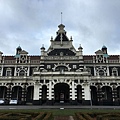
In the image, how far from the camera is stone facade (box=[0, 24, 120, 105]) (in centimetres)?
3928

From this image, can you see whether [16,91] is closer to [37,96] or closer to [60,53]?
[37,96]

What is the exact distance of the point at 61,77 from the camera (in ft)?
130

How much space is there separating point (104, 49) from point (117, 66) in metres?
10.3

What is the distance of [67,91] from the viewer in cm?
4331

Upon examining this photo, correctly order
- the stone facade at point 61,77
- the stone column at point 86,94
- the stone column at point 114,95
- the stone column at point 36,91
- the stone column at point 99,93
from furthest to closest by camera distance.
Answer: the stone column at point 99,93, the stone column at point 114,95, the stone facade at point 61,77, the stone column at point 36,91, the stone column at point 86,94

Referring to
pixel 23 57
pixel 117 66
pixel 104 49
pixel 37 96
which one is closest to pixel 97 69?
pixel 117 66

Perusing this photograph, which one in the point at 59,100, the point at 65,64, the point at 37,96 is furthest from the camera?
the point at 65,64

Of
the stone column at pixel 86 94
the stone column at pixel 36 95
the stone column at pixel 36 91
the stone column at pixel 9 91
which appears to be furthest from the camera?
the stone column at pixel 9 91

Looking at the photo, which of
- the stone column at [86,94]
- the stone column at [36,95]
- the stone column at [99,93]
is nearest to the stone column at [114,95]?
the stone column at [99,93]

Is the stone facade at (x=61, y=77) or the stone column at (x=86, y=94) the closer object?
the stone column at (x=86, y=94)

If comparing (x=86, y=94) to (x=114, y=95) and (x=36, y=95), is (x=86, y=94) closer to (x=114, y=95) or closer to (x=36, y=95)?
(x=114, y=95)

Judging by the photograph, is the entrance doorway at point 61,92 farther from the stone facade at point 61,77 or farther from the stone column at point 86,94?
the stone column at point 86,94

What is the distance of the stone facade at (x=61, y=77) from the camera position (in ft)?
129

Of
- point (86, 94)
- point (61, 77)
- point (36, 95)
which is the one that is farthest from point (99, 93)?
point (36, 95)
